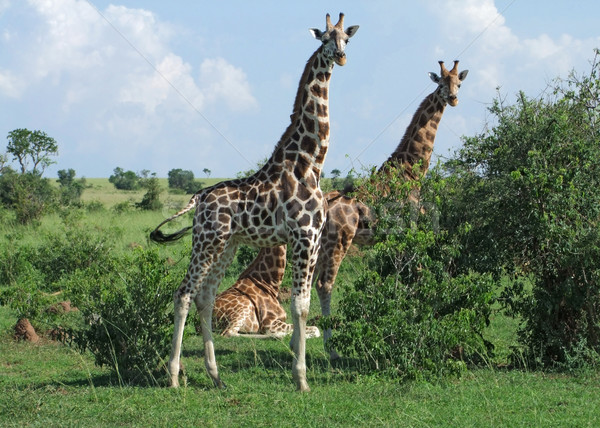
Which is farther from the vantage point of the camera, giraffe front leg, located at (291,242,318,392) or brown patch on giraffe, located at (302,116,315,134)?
brown patch on giraffe, located at (302,116,315,134)

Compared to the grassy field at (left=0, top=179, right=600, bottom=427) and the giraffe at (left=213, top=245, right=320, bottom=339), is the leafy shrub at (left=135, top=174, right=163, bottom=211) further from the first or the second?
the grassy field at (left=0, top=179, right=600, bottom=427)

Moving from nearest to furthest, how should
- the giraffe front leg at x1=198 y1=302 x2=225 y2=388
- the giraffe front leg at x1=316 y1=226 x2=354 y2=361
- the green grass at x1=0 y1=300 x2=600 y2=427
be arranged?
the green grass at x1=0 y1=300 x2=600 y2=427 < the giraffe front leg at x1=198 y1=302 x2=225 y2=388 < the giraffe front leg at x1=316 y1=226 x2=354 y2=361

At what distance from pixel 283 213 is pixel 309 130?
94 cm

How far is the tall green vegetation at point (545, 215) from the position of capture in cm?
772

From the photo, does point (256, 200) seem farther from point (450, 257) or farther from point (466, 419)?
point (466, 419)

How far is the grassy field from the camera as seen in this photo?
599 centimetres

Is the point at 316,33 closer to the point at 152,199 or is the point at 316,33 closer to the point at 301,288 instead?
the point at 301,288

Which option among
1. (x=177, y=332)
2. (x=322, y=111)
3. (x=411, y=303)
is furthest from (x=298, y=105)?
(x=177, y=332)

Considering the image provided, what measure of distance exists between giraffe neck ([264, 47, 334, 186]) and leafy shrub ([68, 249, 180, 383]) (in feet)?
5.65

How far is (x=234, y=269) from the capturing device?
1497cm

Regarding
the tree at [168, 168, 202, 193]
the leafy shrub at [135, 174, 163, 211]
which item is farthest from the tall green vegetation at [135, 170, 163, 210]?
the tree at [168, 168, 202, 193]

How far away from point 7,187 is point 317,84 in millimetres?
23564

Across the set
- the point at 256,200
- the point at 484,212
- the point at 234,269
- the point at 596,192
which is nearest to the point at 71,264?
the point at 234,269

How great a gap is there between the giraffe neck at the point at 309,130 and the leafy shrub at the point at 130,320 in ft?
5.65
